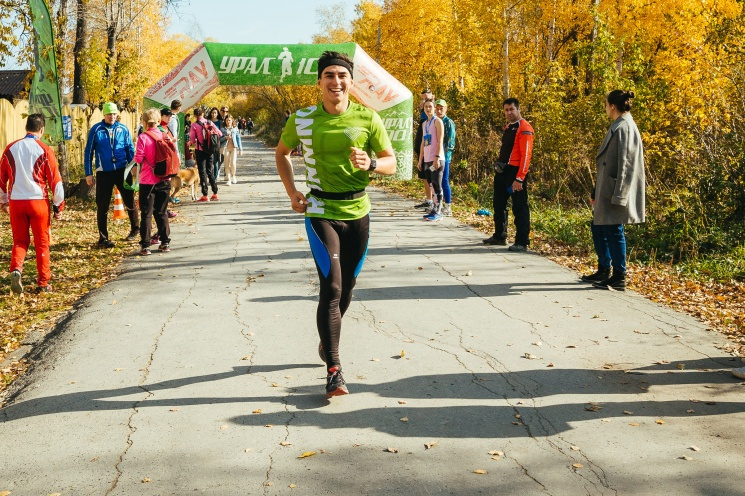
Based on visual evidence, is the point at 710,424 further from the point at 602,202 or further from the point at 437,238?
Result: the point at 437,238

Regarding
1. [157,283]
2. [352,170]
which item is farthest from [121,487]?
[157,283]

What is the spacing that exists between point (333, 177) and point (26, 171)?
519 centimetres

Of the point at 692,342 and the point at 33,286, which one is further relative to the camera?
the point at 33,286

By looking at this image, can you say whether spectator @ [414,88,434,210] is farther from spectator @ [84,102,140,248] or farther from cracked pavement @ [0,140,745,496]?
cracked pavement @ [0,140,745,496]

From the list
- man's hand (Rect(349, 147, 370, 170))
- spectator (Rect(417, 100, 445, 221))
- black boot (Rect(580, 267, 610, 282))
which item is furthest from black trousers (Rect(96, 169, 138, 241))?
man's hand (Rect(349, 147, 370, 170))

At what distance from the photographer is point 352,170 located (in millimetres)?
5230

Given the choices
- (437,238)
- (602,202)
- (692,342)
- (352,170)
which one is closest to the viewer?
(352,170)

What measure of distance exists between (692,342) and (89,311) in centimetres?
568

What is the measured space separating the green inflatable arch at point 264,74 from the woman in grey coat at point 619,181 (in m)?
11.9

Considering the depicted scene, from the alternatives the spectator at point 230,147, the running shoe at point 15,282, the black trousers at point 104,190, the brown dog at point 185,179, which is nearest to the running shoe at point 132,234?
the black trousers at point 104,190

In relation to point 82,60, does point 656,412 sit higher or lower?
lower

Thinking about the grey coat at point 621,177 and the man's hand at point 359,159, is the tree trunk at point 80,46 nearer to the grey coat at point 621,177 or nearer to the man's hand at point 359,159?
the grey coat at point 621,177

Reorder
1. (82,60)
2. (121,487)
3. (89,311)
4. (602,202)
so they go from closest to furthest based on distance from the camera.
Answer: (121,487), (89,311), (602,202), (82,60)

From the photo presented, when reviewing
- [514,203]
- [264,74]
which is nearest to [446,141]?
[514,203]
